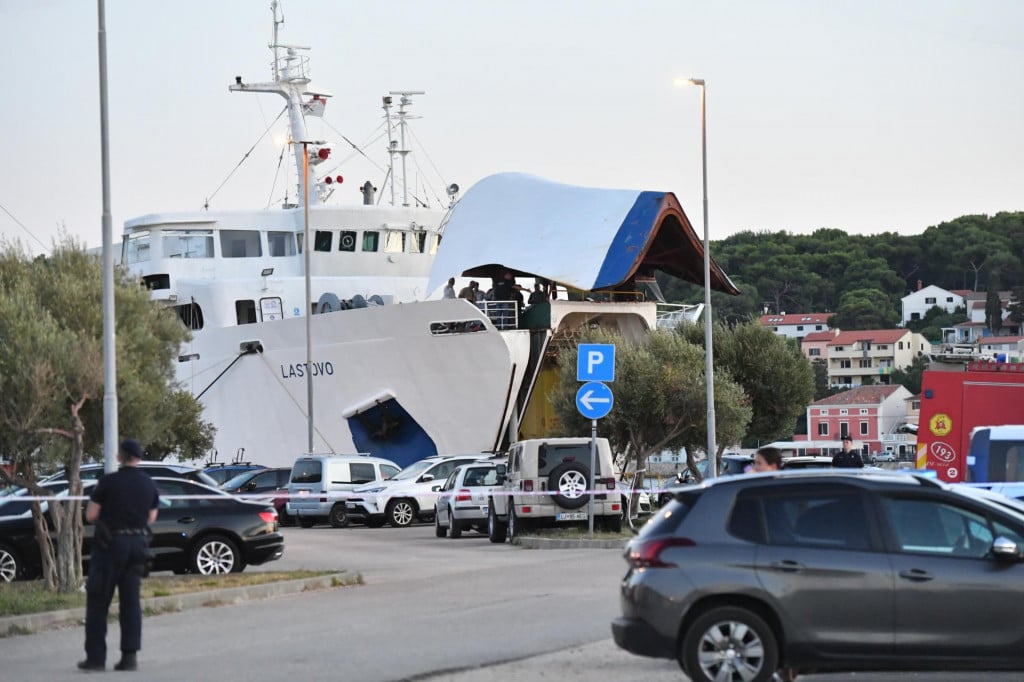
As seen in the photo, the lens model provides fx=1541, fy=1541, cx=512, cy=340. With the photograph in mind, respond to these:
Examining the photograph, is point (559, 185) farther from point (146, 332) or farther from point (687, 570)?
point (687, 570)

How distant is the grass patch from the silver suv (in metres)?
6.11

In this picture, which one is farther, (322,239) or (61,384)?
(322,239)

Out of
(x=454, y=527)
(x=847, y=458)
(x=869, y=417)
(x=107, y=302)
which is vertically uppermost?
(x=107, y=302)

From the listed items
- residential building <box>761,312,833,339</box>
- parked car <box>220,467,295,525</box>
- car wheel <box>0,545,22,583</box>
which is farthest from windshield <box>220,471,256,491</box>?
residential building <box>761,312,833,339</box>

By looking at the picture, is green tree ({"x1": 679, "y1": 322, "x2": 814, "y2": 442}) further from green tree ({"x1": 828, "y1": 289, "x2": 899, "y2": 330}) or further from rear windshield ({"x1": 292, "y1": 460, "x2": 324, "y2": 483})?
green tree ({"x1": 828, "y1": 289, "x2": 899, "y2": 330})

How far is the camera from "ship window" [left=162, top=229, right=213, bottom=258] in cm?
4841

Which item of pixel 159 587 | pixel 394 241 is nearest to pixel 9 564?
pixel 159 587

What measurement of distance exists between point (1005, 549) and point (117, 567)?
615cm

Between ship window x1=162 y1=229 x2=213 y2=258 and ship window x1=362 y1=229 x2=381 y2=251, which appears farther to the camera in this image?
ship window x1=362 y1=229 x2=381 y2=251

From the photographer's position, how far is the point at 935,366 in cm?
2406

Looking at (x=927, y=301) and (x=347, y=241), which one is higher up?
(x=927, y=301)

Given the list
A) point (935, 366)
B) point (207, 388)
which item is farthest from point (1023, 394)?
point (207, 388)

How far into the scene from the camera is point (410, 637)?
42.0 ft

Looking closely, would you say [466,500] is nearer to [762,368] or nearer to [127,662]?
[127,662]
